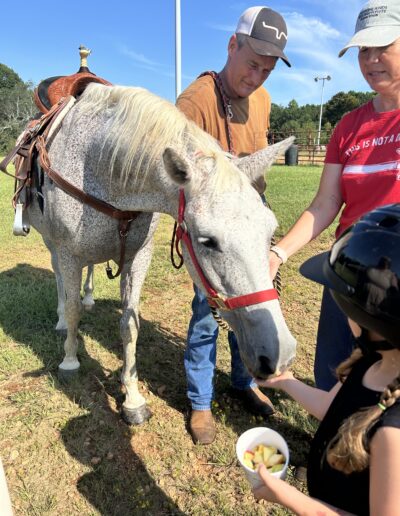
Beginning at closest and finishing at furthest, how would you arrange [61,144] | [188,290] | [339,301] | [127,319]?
[339,301]
[61,144]
[127,319]
[188,290]

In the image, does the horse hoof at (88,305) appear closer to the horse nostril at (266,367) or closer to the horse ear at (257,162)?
the horse ear at (257,162)

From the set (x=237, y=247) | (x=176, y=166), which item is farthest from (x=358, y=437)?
(x=176, y=166)

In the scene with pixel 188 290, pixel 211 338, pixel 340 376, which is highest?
pixel 340 376

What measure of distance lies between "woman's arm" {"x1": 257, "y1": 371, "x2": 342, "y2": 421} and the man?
0.94 metres

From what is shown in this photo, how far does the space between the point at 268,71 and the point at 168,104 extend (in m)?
0.69

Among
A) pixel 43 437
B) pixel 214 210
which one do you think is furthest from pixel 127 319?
pixel 214 210

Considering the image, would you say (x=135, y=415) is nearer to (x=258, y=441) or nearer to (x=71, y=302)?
(x=71, y=302)

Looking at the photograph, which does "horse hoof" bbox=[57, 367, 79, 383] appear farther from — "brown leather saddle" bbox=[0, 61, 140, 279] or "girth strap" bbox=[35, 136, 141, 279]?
"girth strap" bbox=[35, 136, 141, 279]

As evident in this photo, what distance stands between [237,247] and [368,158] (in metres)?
0.83

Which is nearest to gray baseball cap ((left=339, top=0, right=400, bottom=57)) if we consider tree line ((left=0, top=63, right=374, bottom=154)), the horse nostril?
the horse nostril

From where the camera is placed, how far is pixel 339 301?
1202mm

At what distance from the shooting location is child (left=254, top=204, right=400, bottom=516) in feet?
3.21

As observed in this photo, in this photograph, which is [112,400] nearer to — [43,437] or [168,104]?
[43,437]

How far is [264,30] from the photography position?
2.18 metres
